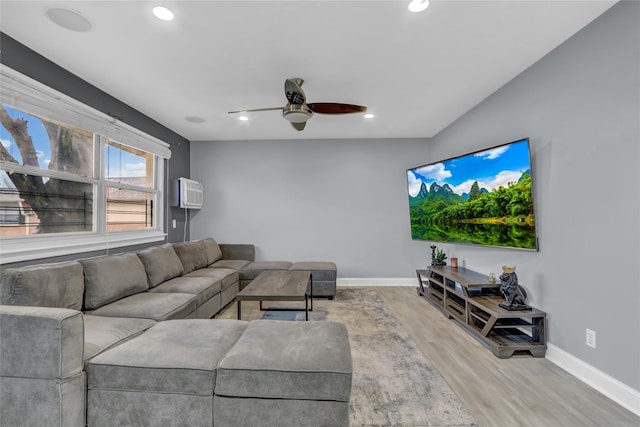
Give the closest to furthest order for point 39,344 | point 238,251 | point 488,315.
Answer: point 39,344, point 488,315, point 238,251

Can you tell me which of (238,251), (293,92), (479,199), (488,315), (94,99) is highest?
(94,99)

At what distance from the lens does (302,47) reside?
2.25 meters

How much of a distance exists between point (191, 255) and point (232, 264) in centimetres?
62

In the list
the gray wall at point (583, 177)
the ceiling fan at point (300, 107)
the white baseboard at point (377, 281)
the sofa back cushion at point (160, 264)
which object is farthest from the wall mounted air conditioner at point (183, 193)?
the gray wall at point (583, 177)

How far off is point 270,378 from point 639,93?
108 inches

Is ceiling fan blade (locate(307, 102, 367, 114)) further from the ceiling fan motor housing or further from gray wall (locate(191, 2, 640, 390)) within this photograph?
gray wall (locate(191, 2, 640, 390))

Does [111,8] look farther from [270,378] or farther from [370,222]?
[370,222]

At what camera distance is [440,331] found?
2.97 meters

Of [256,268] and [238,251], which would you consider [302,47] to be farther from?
[238,251]

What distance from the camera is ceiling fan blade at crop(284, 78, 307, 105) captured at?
2.42 meters

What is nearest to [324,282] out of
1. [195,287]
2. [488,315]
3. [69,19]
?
[195,287]

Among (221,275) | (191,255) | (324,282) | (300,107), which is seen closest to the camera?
(300,107)

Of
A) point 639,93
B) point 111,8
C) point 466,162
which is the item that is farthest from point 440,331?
point 111,8

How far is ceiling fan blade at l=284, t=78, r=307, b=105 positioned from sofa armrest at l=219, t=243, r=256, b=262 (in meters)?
2.92
